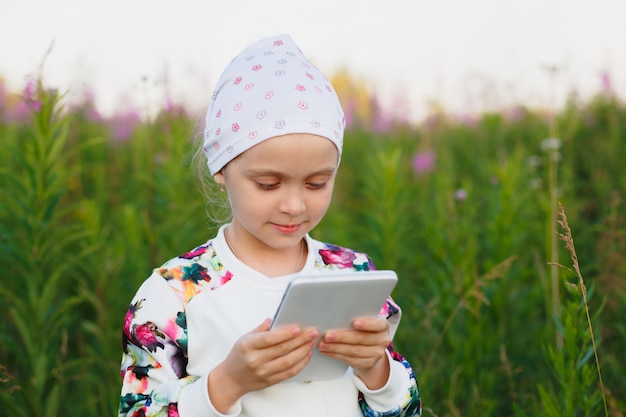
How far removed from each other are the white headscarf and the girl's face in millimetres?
26

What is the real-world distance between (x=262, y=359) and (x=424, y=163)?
4.75 meters

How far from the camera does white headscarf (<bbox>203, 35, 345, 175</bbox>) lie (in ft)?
5.22

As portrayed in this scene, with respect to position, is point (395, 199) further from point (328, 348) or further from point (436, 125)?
point (436, 125)

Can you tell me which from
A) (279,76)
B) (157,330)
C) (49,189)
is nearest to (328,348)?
(157,330)

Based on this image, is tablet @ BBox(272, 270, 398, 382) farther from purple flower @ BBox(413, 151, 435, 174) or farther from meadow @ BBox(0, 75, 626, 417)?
purple flower @ BBox(413, 151, 435, 174)

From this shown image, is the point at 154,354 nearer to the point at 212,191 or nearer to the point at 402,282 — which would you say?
the point at 212,191

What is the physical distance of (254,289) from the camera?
1.69m

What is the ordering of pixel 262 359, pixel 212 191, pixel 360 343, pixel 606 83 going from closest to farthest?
pixel 262 359 → pixel 360 343 → pixel 212 191 → pixel 606 83

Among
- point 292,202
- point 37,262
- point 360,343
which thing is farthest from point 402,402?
point 37,262

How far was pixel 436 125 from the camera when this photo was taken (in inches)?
293

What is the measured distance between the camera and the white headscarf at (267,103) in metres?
1.59

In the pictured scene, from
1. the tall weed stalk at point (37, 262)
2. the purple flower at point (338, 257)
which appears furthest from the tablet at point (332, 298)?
the tall weed stalk at point (37, 262)

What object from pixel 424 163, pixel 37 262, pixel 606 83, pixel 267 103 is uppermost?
pixel 267 103

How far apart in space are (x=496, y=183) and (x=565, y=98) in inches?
142
